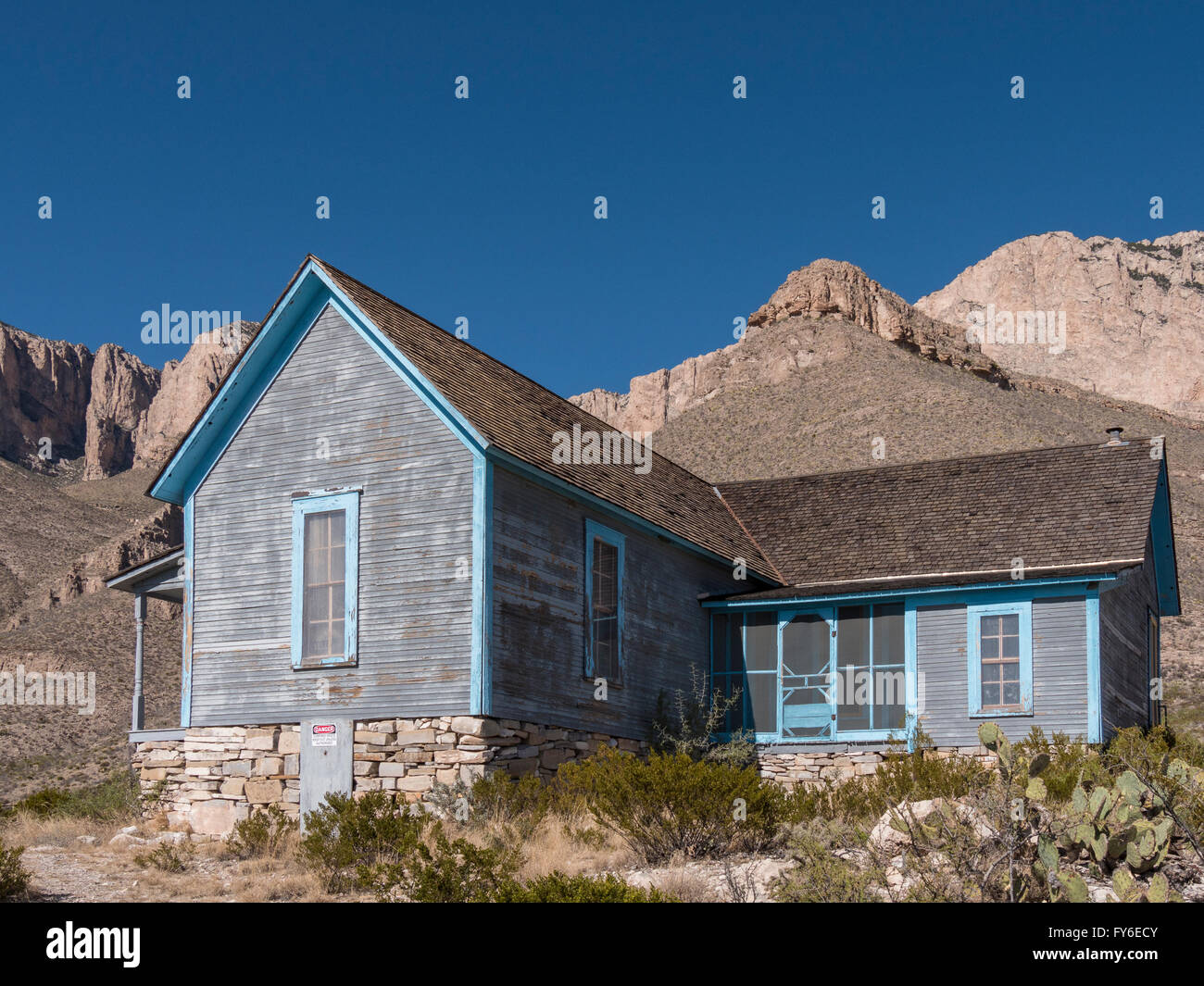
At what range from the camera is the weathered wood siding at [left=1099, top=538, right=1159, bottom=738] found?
19891 millimetres

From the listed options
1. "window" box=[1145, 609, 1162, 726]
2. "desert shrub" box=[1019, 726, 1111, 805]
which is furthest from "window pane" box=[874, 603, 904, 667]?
"window" box=[1145, 609, 1162, 726]

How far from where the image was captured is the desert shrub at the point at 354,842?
12625 millimetres

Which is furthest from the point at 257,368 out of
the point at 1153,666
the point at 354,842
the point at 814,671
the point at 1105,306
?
the point at 1105,306

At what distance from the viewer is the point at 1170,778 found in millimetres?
12609

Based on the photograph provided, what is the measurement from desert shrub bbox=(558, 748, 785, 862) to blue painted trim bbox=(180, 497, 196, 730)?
7.35m

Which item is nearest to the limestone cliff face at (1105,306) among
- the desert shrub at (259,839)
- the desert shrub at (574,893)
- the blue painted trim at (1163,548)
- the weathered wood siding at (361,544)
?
the blue painted trim at (1163,548)

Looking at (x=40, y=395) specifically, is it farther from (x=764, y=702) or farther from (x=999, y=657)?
(x=999, y=657)

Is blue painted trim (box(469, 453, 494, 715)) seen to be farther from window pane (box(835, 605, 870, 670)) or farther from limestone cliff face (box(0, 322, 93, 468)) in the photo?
limestone cliff face (box(0, 322, 93, 468))

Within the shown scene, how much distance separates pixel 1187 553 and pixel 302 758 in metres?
55.8

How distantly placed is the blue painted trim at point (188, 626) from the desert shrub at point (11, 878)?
601 centimetres

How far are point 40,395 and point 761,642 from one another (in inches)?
5432

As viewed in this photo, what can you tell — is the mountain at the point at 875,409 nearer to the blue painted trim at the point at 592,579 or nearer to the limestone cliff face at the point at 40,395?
the blue painted trim at the point at 592,579
